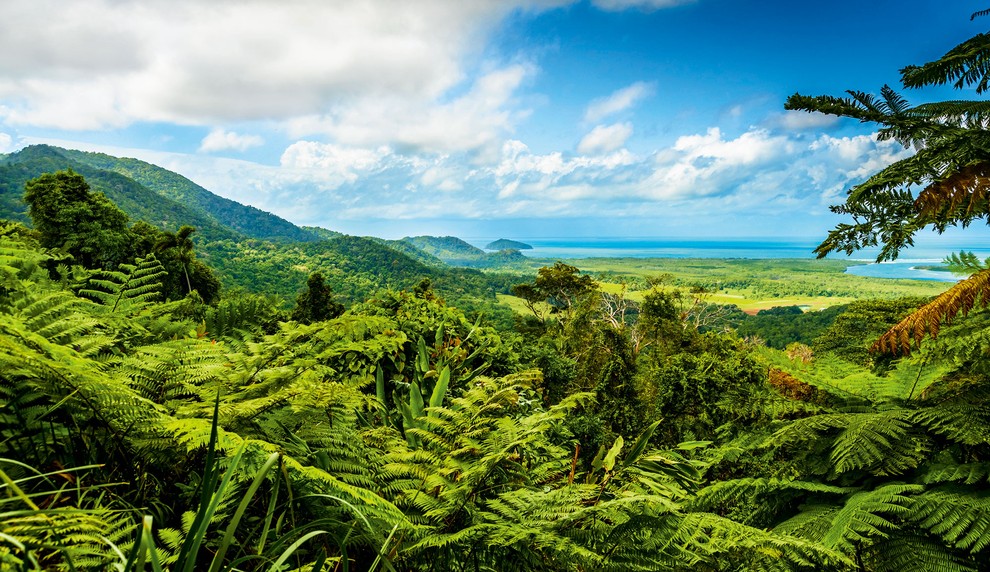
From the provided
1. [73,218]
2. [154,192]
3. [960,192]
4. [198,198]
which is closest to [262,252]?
[154,192]

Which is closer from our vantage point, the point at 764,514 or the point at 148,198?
the point at 764,514

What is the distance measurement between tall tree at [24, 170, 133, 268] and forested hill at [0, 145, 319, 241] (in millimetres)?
89911

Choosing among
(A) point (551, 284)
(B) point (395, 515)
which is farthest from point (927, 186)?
(A) point (551, 284)

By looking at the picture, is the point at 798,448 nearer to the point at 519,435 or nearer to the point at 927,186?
the point at 927,186

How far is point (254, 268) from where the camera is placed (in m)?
62.5

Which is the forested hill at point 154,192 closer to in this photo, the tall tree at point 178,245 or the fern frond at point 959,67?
the tall tree at point 178,245

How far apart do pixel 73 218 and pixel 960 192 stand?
22.7 m

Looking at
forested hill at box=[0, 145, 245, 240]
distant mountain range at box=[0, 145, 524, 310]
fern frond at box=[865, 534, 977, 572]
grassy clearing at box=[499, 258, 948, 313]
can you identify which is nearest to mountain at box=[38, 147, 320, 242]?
distant mountain range at box=[0, 145, 524, 310]

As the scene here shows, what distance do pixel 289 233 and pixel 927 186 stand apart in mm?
175162

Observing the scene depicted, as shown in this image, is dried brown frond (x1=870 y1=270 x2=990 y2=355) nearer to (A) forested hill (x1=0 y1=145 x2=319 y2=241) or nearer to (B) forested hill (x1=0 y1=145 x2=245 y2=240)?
(B) forested hill (x1=0 y1=145 x2=245 y2=240)

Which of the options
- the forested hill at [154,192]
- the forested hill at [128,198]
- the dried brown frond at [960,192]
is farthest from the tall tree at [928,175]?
the forested hill at [154,192]

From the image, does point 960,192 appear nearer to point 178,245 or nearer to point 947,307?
point 947,307

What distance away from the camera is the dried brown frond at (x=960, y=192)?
2230mm

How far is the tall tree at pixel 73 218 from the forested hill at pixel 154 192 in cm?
8991
